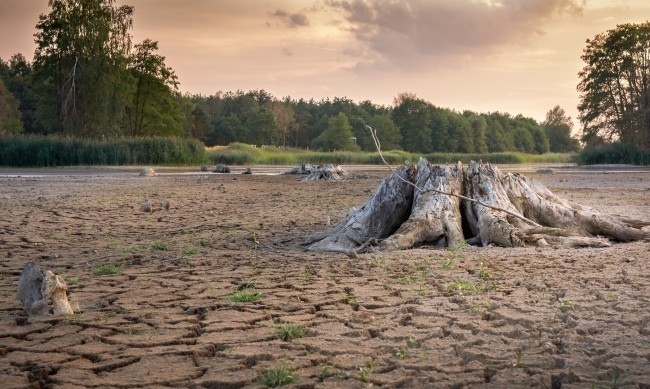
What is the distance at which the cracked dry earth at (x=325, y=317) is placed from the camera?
365 centimetres

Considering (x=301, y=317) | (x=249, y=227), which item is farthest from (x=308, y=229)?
(x=301, y=317)

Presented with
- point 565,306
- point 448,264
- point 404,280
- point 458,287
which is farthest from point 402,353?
point 448,264

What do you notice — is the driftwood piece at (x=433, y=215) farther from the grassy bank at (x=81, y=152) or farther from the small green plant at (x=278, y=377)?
the grassy bank at (x=81, y=152)

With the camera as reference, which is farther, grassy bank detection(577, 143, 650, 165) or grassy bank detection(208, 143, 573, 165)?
→ grassy bank detection(208, 143, 573, 165)

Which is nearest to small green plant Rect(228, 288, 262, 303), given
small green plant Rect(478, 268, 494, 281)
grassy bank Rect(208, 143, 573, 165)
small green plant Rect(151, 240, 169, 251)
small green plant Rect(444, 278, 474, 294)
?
small green plant Rect(444, 278, 474, 294)

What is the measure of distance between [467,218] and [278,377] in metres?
5.83

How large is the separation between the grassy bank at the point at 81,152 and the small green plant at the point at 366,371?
33.7 m

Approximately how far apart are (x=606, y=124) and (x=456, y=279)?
47.6 metres

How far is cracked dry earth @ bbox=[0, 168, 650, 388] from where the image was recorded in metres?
3.65

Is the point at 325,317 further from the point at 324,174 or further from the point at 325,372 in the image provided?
the point at 324,174

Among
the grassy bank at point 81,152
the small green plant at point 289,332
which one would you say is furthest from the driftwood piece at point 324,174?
the small green plant at point 289,332

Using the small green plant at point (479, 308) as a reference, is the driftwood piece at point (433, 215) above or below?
above

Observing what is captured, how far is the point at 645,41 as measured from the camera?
159ft

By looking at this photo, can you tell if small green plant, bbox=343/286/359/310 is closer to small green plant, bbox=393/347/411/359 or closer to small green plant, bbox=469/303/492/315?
small green plant, bbox=469/303/492/315
